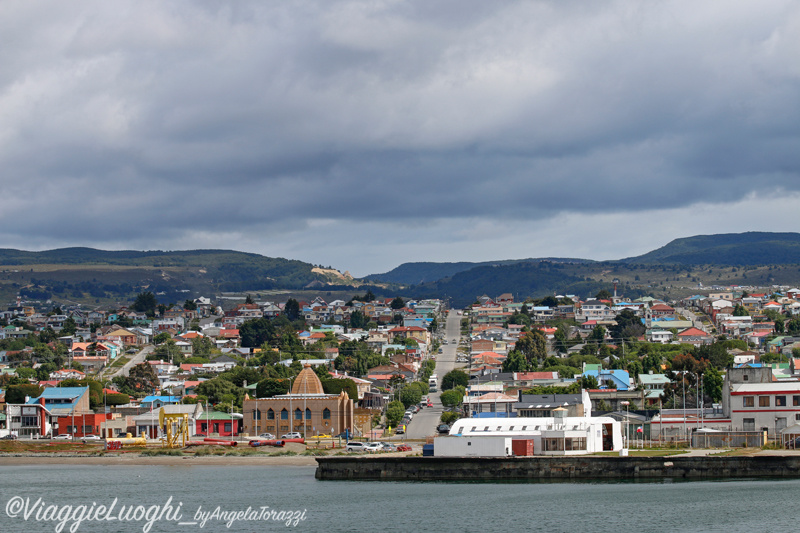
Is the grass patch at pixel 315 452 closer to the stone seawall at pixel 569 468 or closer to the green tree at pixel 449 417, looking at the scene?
the stone seawall at pixel 569 468

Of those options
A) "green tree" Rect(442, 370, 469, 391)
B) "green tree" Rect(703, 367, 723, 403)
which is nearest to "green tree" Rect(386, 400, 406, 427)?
"green tree" Rect(442, 370, 469, 391)

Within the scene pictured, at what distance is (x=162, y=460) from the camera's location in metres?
91.0

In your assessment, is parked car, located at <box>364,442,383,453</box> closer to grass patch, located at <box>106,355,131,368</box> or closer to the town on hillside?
the town on hillside

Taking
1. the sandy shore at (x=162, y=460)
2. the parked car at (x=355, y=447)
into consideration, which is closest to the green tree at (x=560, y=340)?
the parked car at (x=355, y=447)

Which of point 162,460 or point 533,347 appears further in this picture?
point 533,347

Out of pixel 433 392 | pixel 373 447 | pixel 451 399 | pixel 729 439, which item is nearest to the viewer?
pixel 729 439

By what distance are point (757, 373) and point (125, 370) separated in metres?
107

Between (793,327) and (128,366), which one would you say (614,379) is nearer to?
(793,327)

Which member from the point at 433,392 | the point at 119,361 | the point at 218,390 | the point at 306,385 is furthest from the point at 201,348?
the point at 306,385

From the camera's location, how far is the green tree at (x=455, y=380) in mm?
145875

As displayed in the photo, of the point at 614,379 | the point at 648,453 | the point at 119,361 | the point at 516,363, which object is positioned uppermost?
the point at 516,363

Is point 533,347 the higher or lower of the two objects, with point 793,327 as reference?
lower

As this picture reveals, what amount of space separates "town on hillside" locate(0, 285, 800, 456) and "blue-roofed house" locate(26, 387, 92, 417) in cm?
21

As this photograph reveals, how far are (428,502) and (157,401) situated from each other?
6540cm
